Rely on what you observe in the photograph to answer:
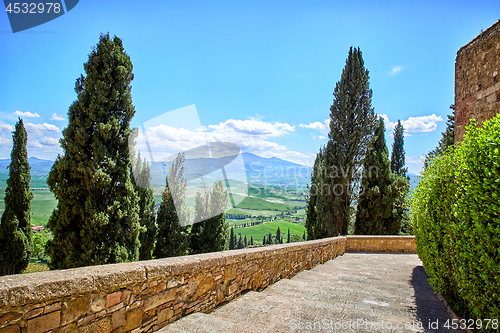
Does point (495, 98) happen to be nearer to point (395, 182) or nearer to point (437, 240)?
point (437, 240)

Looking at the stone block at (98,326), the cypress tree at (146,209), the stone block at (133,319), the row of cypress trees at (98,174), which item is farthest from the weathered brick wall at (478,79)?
the cypress tree at (146,209)

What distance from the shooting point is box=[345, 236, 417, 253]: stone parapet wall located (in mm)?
10547

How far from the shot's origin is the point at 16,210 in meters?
14.6

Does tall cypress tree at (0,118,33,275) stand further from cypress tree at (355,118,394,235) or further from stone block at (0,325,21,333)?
cypress tree at (355,118,394,235)

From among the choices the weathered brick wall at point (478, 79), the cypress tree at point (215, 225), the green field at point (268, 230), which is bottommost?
the green field at point (268, 230)

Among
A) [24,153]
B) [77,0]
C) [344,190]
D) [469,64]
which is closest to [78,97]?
[77,0]

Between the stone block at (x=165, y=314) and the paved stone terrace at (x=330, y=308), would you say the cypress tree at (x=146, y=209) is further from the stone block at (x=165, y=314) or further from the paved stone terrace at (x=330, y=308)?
the stone block at (x=165, y=314)

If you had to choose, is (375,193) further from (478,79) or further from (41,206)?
(41,206)

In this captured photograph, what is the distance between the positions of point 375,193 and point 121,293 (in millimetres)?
14101

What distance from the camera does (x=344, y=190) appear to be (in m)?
13.7

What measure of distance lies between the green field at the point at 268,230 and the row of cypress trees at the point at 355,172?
41468 mm

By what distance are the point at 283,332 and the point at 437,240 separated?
245 centimetres

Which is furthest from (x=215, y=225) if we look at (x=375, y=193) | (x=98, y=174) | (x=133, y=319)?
(x=133, y=319)

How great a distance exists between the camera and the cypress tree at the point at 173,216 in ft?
47.1
